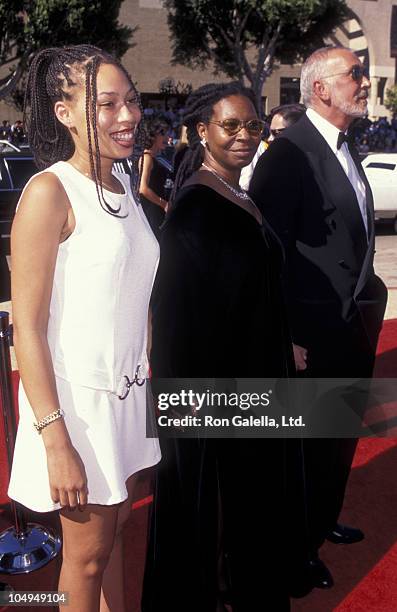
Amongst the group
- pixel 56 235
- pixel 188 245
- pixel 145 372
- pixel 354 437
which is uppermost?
pixel 56 235

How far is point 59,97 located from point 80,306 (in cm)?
58

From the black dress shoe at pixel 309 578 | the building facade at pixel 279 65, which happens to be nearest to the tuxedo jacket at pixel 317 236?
the black dress shoe at pixel 309 578

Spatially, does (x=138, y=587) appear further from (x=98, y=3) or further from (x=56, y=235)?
(x=98, y=3)

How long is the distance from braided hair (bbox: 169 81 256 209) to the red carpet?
127 cm

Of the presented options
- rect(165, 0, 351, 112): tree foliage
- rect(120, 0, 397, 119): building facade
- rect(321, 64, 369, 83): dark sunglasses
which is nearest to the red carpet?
rect(321, 64, 369, 83): dark sunglasses

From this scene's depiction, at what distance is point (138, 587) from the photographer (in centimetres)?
287

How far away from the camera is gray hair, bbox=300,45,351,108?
2914mm

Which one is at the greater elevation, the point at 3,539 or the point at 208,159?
the point at 208,159

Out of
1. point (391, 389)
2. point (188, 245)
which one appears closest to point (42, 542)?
point (188, 245)

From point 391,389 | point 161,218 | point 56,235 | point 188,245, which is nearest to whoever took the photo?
point 56,235

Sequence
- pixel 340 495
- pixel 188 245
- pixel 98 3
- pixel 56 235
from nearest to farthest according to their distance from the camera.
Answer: pixel 56 235, pixel 188 245, pixel 340 495, pixel 98 3

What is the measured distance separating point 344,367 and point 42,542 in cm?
164

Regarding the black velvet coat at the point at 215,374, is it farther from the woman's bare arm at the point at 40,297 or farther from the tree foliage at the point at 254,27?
the tree foliage at the point at 254,27

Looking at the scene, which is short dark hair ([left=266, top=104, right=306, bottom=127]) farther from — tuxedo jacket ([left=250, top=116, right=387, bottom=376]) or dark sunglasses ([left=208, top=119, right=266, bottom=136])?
dark sunglasses ([left=208, top=119, right=266, bottom=136])
